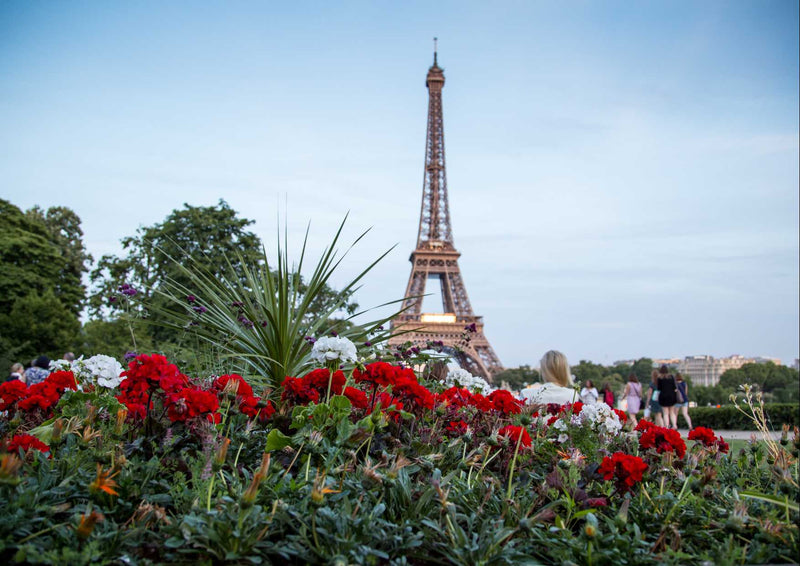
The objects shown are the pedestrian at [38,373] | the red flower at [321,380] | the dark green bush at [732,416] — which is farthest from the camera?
the dark green bush at [732,416]

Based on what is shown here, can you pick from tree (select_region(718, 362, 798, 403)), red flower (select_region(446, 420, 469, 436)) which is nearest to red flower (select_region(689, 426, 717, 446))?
red flower (select_region(446, 420, 469, 436))

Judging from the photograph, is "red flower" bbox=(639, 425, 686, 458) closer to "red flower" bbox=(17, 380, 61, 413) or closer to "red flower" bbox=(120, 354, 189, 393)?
"red flower" bbox=(120, 354, 189, 393)

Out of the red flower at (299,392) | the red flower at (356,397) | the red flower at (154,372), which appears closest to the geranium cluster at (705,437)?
the red flower at (356,397)

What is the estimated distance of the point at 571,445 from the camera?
3328 mm

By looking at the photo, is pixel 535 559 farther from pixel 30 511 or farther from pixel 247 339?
pixel 247 339

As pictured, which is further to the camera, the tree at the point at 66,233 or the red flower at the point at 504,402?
the tree at the point at 66,233

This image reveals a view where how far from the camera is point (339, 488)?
2.27 metres

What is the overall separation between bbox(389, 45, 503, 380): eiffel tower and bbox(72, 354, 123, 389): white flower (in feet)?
92.9

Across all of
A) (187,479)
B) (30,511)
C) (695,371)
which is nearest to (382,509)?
(187,479)

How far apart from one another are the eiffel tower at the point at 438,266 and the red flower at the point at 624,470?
29.3m

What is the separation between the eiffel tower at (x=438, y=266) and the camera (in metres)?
34.8

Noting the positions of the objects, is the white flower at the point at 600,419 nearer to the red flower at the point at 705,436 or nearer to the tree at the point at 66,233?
the red flower at the point at 705,436

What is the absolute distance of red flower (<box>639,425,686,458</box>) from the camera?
283 cm

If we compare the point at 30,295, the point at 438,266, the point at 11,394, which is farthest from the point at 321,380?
the point at 438,266
